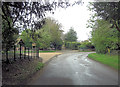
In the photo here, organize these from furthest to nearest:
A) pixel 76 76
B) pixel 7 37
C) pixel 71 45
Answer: pixel 71 45, pixel 7 37, pixel 76 76

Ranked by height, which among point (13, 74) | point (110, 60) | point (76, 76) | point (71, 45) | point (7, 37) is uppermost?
point (7, 37)

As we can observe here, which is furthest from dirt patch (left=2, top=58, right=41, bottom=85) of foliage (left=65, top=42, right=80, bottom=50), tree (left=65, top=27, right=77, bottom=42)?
tree (left=65, top=27, right=77, bottom=42)

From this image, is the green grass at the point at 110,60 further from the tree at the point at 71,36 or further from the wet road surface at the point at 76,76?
the tree at the point at 71,36

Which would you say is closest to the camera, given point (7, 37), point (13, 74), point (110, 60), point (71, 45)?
point (13, 74)

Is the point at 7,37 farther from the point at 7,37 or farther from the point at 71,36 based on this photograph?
the point at 71,36

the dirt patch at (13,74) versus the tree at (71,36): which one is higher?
the tree at (71,36)

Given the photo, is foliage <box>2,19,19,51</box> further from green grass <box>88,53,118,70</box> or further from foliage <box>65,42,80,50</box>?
foliage <box>65,42,80,50</box>

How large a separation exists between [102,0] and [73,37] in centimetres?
5635

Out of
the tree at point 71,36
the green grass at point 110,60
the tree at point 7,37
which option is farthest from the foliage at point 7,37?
the tree at point 71,36

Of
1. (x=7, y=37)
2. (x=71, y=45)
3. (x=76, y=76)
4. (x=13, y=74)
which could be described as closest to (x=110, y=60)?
(x=76, y=76)

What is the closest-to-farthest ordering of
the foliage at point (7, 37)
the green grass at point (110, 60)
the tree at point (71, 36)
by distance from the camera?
the foliage at point (7, 37)
the green grass at point (110, 60)
the tree at point (71, 36)

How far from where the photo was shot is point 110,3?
707 centimetres

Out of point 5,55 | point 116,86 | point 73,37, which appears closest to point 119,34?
point 116,86

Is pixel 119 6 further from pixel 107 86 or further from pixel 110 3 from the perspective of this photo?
pixel 107 86
